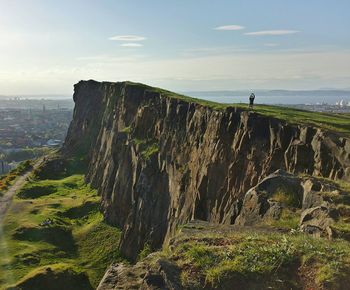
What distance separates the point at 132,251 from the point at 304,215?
33990 millimetres

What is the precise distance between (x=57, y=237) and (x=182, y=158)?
19959 millimetres

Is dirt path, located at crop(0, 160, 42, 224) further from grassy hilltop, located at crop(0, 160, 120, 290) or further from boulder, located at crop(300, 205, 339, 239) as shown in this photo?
boulder, located at crop(300, 205, 339, 239)

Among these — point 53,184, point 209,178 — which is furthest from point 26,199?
point 209,178

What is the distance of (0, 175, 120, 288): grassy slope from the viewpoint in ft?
151

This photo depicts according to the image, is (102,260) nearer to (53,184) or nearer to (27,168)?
(53,184)

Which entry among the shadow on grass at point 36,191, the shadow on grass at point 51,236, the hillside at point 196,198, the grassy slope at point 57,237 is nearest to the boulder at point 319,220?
the hillside at point 196,198

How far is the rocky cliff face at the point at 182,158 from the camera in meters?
27.3

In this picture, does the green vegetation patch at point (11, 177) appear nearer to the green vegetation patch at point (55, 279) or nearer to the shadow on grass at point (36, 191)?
the shadow on grass at point (36, 191)

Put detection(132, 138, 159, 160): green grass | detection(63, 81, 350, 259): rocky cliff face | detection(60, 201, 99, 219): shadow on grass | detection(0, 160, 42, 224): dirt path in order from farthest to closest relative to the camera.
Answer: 1. detection(0, 160, 42, 224): dirt path
2. detection(60, 201, 99, 219): shadow on grass
3. detection(132, 138, 159, 160): green grass
4. detection(63, 81, 350, 259): rocky cliff face

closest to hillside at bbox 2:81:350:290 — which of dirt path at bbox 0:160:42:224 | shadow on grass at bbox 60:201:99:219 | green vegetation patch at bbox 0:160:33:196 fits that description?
shadow on grass at bbox 60:201:99:219

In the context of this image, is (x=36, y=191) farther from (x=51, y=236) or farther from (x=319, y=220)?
(x=319, y=220)

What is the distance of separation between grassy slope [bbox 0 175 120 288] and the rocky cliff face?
8.79ft

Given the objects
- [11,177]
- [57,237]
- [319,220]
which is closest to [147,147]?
[57,237]

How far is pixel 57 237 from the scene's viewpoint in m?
55.1
